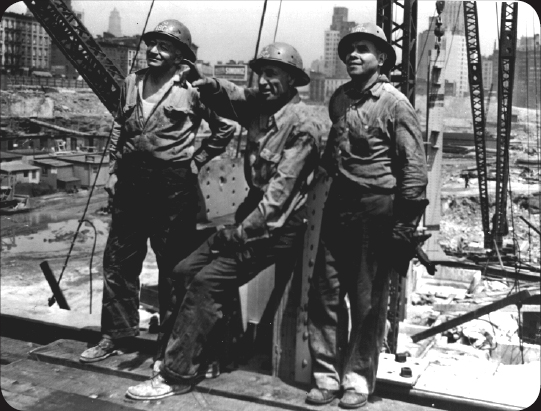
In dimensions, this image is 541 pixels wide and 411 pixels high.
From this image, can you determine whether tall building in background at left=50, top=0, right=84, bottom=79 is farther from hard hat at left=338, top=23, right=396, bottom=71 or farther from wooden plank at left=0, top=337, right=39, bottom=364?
hard hat at left=338, top=23, right=396, bottom=71

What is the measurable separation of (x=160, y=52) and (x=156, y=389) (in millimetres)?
2139

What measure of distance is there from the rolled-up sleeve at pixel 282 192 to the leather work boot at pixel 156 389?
1.00 m

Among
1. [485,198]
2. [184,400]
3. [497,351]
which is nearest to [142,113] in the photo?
[184,400]

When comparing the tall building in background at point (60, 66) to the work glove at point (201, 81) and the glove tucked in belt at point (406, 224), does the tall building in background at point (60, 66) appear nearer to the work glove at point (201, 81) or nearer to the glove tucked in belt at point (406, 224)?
the work glove at point (201, 81)

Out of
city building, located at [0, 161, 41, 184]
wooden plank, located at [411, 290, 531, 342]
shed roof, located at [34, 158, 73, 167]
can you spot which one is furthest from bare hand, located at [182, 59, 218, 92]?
shed roof, located at [34, 158, 73, 167]

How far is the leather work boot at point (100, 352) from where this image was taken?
14.5 ft

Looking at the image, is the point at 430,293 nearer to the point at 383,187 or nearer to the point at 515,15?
the point at 515,15

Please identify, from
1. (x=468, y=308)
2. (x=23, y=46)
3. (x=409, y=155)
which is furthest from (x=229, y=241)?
(x=23, y=46)

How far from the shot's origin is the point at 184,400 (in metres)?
3.80

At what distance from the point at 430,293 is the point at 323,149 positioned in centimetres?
1885

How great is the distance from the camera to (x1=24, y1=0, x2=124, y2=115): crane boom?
402 inches

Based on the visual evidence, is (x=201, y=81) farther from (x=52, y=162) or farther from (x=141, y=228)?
(x=52, y=162)

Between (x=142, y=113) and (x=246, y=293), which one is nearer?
(x=142, y=113)

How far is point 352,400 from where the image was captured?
12.0ft
